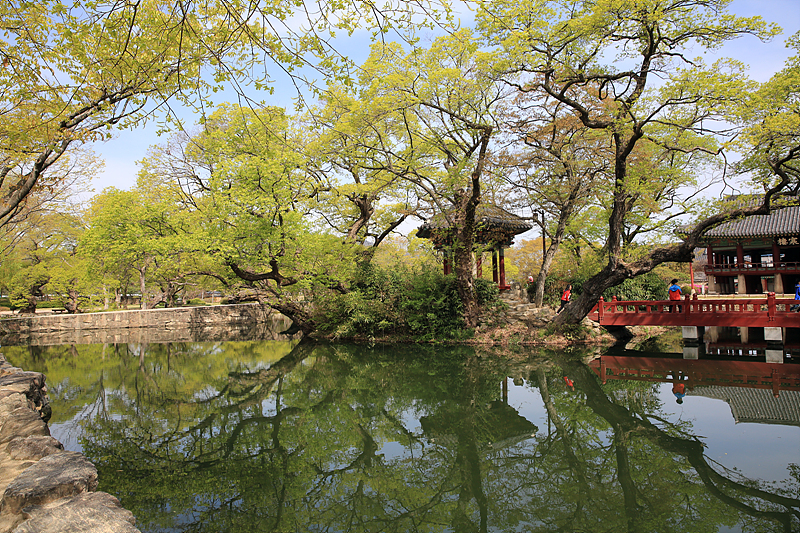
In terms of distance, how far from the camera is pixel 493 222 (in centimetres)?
1504

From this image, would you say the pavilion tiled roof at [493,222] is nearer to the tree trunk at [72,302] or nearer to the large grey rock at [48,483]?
the large grey rock at [48,483]

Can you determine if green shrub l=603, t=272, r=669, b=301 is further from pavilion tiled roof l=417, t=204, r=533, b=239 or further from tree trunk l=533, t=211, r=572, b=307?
pavilion tiled roof l=417, t=204, r=533, b=239

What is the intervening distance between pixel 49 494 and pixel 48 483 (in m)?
0.10

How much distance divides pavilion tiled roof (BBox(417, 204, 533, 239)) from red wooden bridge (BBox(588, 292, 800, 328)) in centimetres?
392

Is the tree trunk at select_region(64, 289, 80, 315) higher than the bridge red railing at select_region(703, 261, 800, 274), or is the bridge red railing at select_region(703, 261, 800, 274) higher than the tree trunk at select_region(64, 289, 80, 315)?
the bridge red railing at select_region(703, 261, 800, 274)

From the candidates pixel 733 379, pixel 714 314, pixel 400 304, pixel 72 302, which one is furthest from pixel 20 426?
pixel 72 302

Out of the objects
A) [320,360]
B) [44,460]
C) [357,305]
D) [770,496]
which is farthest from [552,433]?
[357,305]

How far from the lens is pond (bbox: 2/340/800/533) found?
3627 millimetres

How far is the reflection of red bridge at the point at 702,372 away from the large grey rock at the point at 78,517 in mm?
8023

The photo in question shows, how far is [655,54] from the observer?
9852 mm

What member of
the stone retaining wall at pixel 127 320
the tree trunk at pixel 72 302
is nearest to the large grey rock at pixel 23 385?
the stone retaining wall at pixel 127 320

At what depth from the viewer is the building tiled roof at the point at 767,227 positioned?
17438 mm

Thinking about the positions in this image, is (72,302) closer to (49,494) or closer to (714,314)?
(49,494)

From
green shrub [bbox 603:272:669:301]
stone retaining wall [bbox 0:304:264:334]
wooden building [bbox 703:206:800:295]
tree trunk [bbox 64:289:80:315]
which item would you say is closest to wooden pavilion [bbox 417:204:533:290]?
green shrub [bbox 603:272:669:301]
